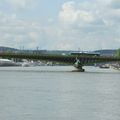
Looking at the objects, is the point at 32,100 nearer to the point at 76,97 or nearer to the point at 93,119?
the point at 76,97

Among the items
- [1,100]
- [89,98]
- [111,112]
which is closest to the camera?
[111,112]

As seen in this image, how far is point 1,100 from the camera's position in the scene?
219 ft

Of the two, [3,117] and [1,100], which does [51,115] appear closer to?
[3,117]

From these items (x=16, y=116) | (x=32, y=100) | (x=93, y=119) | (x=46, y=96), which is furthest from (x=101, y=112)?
(x=46, y=96)

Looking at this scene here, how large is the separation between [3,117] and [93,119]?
7575 mm

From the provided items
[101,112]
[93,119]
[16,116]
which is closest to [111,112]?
[101,112]

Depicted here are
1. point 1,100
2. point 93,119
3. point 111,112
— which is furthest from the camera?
point 1,100

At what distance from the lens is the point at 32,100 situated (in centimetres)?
6775

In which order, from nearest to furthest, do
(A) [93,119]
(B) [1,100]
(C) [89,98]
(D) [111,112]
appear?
(A) [93,119], (D) [111,112], (B) [1,100], (C) [89,98]

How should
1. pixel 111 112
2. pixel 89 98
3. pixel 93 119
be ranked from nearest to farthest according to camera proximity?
pixel 93 119
pixel 111 112
pixel 89 98

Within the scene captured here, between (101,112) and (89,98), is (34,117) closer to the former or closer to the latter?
(101,112)

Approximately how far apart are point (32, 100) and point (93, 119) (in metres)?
16.7

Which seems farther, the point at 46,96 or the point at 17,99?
the point at 46,96

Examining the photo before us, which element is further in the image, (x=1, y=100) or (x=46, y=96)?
(x=46, y=96)
